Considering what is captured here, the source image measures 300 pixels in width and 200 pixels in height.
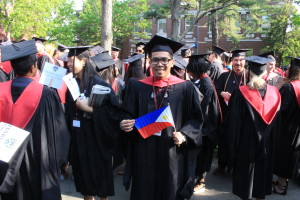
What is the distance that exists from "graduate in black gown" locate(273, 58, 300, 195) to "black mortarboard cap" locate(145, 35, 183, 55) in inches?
80.2

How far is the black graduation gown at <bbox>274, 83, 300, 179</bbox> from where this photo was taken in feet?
12.5

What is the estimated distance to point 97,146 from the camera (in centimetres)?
332

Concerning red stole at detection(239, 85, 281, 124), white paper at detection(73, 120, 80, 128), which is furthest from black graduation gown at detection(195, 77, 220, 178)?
white paper at detection(73, 120, 80, 128)

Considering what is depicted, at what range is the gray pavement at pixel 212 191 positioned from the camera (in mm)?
3914

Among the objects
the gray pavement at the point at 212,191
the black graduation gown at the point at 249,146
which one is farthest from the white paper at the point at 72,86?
the black graduation gown at the point at 249,146

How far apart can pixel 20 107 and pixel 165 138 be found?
1.40 meters

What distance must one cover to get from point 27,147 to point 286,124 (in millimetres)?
3552

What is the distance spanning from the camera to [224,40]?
29.7 m

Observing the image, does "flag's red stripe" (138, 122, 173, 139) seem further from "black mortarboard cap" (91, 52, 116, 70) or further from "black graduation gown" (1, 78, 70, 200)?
"black mortarboard cap" (91, 52, 116, 70)

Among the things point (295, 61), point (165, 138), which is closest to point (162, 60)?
point (165, 138)

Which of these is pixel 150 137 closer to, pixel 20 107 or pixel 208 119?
pixel 20 107

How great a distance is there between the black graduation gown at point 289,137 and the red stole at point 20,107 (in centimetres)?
330

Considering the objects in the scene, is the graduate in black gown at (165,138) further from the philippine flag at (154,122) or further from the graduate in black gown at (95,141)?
the graduate in black gown at (95,141)

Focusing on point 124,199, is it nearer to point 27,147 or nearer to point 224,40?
point 27,147
